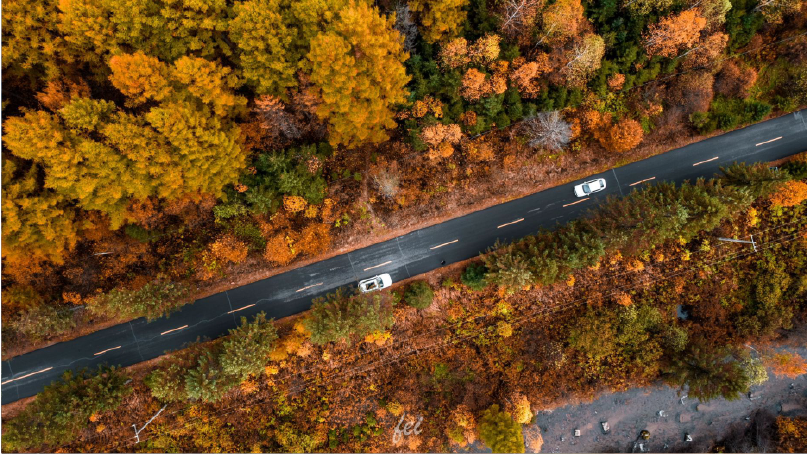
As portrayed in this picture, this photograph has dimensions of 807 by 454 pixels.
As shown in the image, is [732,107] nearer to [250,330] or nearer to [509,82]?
[509,82]

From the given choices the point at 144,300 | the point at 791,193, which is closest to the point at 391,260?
the point at 144,300

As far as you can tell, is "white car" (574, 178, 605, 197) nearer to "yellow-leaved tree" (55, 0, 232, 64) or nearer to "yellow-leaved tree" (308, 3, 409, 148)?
"yellow-leaved tree" (308, 3, 409, 148)

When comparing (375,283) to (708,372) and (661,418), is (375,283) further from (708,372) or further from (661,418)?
(661,418)

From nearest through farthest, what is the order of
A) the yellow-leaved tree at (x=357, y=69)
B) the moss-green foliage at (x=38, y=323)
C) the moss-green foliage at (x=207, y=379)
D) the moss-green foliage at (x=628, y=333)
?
the yellow-leaved tree at (x=357, y=69)
the moss-green foliage at (x=207, y=379)
the moss-green foliage at (x=38, y=323)
the moss-green foliage at (x=628, y=333)

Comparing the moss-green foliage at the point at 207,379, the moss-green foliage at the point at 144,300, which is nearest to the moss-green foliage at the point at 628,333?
the moss-green foliage at the point at 207,379

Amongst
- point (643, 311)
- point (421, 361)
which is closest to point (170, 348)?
point (421, 361)

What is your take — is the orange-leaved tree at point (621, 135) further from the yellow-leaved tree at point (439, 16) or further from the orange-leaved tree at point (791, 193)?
the yellow-leaved tree at point (439, 16)
